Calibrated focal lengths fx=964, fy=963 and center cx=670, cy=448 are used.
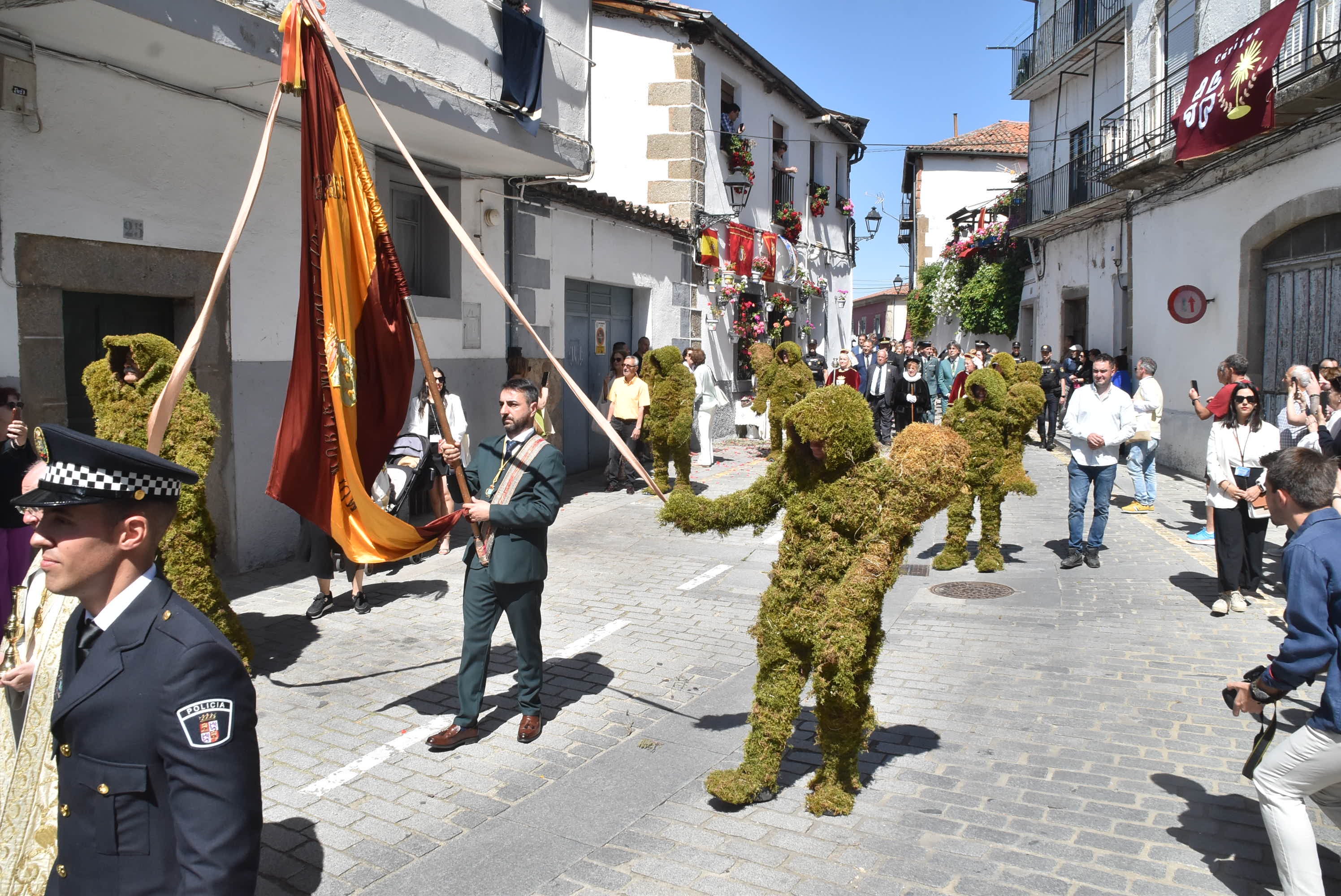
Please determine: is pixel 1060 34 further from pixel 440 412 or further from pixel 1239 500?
pixel 440 412

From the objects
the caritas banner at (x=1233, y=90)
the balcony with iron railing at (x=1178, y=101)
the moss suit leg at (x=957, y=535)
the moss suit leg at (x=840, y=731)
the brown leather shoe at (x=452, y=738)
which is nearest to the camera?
the moss suit leg at (x=840, y=731)

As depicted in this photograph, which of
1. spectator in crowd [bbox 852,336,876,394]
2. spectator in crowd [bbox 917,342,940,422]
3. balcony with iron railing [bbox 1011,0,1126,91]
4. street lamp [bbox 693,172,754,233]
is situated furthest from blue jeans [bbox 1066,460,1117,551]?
balcony with iron railing [bbox 1011,0,1126,91]

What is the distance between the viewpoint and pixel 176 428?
5.41m

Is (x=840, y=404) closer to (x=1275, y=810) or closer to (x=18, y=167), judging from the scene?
(x=1275, y=810)

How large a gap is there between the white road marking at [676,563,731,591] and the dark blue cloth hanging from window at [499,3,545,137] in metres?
5.13

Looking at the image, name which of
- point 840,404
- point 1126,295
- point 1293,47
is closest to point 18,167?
point 840,404

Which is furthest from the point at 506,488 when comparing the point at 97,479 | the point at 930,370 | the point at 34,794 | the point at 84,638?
the point at 930,370

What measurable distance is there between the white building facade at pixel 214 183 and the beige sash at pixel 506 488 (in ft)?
12.0

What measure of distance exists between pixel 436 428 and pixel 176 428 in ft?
11.7

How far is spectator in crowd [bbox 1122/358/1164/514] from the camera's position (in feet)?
39.3

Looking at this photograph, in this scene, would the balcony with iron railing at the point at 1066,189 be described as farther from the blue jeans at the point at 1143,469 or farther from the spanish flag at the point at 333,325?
the spanish flag at the point at 333,325

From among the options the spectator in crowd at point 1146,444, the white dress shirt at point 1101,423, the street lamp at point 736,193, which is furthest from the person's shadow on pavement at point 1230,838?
Result: the street lamp at point 736,193

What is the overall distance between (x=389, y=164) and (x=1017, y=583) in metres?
7.50

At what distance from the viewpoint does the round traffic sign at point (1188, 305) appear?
14875mm
